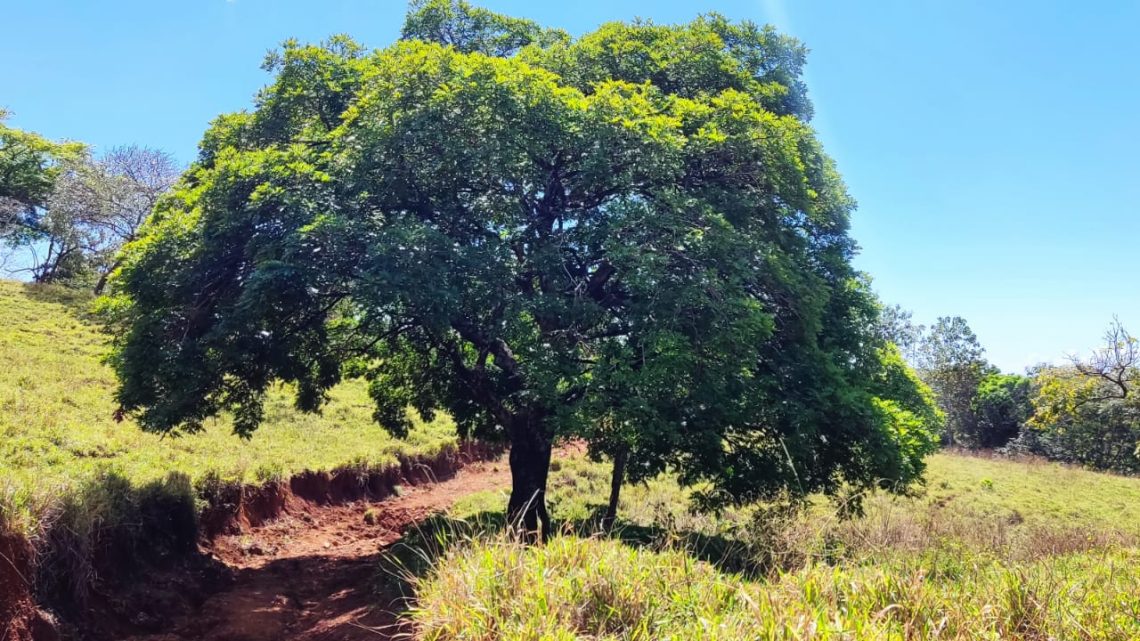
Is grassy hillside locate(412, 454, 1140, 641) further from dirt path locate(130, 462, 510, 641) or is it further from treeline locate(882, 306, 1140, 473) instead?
treeline locate(882, 306, 1140, 473)

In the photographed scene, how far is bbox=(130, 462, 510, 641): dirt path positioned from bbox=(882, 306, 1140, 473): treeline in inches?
971

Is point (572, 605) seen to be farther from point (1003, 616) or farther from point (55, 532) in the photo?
point (55, 532)

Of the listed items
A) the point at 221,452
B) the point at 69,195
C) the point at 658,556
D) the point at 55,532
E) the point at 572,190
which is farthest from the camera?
the point at 69,195

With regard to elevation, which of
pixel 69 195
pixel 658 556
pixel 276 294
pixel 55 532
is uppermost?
pixel 69 195

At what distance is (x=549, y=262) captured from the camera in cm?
956

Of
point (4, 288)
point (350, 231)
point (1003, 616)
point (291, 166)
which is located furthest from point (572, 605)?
point (4, 288)

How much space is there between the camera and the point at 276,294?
8.83m

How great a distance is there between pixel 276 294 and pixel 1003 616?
890 centimetres

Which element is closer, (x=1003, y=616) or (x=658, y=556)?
(x=1003, y=616)

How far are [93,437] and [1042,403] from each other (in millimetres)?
36112

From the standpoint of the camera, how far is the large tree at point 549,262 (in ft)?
28.7

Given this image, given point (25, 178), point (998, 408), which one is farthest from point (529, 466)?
point (998, 408)

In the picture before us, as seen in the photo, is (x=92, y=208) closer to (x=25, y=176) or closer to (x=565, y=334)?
(x=25, y=176)

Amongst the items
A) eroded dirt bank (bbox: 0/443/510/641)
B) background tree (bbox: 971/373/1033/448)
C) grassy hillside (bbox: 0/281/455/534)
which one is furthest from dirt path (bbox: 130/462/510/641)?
background tree (bbox: 971/373/1033/448)
